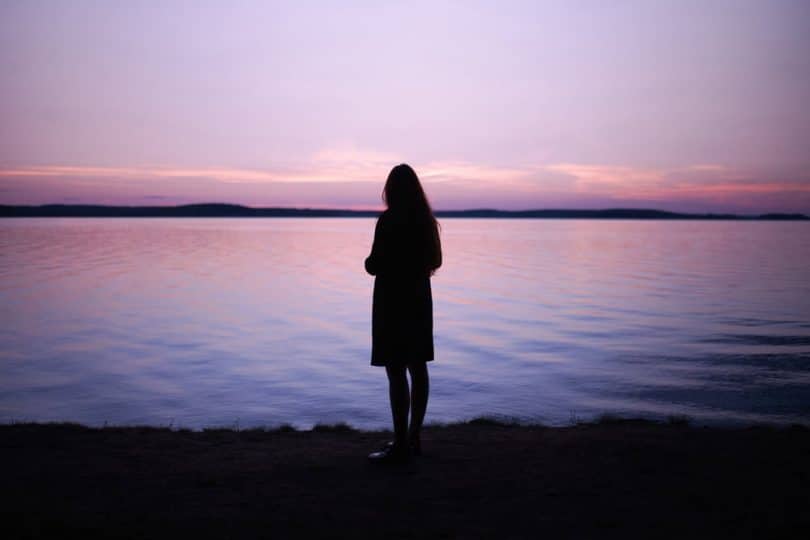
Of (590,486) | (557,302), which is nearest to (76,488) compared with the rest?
(590,486)

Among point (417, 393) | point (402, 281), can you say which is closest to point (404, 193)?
point (402, 281)

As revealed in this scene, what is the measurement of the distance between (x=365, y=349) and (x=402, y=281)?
367 inches

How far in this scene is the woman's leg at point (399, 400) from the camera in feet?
17.8

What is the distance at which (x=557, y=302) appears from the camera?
21.9 m

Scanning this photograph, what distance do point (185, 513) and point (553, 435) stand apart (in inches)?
148

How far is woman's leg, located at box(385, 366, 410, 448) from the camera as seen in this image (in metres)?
5.41

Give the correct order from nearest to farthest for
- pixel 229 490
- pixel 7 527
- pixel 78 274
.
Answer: pixel 7 527 → pixel 229 490 → pixel 78 274

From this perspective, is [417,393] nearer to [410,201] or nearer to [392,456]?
[392,456]

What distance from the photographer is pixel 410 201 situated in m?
5.36

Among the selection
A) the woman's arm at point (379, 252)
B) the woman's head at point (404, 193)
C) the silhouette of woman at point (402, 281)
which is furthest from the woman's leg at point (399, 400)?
the woman's head at point (404, 193)

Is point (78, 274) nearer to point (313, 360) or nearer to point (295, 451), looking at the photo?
point (313, 360)

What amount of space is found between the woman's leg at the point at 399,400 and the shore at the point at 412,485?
0.26 m

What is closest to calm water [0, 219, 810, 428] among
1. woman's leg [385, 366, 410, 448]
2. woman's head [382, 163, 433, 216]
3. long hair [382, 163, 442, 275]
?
woman's leg [385, 366, 410, 448]

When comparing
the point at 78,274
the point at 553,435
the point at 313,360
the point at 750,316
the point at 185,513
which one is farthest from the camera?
the point at 78,274
